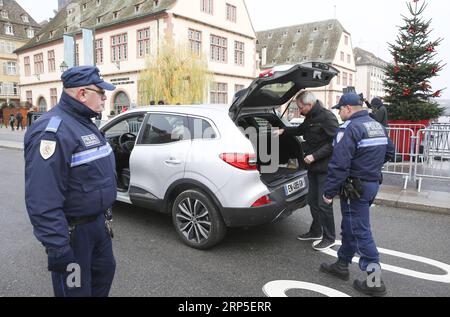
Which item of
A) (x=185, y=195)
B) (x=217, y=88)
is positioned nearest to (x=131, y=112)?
(x=185, y=195)

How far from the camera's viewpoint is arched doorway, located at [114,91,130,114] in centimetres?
3022

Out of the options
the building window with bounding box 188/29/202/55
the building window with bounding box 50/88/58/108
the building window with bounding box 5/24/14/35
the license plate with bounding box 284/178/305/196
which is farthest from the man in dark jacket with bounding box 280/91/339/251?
the building window with bounding box 5/24/14/35

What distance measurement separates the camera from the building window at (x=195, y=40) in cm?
2811

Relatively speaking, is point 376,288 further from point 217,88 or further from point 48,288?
point 217,88

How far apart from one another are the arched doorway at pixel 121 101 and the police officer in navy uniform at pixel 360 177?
28.5m

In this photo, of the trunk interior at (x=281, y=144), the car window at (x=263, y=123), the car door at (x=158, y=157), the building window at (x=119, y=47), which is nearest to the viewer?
the car door at (x=158, y=157)

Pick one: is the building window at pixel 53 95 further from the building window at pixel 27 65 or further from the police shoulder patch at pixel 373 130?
the police shoulder patch at pixel 373 130

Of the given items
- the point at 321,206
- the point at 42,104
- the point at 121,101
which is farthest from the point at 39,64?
the point at 321,206

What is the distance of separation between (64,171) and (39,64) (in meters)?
44.0

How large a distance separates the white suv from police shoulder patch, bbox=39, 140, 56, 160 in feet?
6.84

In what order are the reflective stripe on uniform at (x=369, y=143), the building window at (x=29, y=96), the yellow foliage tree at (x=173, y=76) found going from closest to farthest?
the reflective stripe on uniform at (x=369, y=143), the yellow foliage tree at (x=173, y=76), the building window at (x=29, y=96)

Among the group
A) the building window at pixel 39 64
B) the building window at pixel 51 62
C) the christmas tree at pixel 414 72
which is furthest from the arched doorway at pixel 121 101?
the christmas tree at pixel 414 72

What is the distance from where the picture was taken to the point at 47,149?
2008 mm

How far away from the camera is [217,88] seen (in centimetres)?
3084
